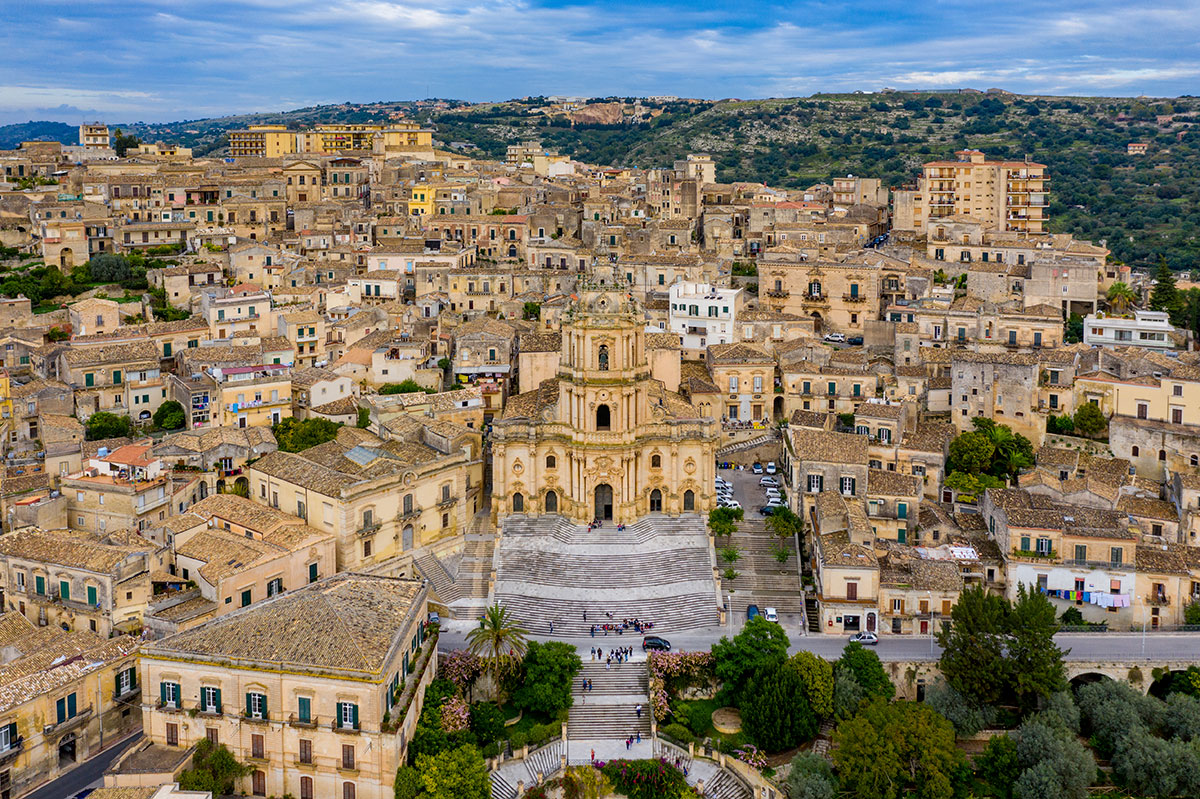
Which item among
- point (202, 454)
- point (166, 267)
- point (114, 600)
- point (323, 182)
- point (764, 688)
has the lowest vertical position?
point (764, 688)

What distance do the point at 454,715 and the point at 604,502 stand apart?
1685 centimetres

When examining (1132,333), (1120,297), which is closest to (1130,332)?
(1132,333)

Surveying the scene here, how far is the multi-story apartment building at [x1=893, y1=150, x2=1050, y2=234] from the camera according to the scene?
92.7m

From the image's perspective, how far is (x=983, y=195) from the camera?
93.1 meters

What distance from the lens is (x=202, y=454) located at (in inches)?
2112

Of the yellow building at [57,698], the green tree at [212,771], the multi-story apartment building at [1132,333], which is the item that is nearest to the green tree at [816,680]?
the green tree at [212,771]

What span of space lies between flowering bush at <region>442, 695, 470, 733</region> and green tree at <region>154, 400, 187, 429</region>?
27.0 m

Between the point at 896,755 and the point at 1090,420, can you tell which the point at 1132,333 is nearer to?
the point at 1090,420

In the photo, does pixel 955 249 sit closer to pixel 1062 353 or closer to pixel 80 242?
pixel 1062 353

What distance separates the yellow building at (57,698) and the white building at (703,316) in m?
38.8

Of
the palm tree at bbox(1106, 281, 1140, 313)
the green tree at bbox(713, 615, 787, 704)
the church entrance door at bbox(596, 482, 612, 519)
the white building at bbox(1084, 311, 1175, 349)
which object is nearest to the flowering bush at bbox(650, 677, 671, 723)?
the green tree at bbox(713, 615, 787, 704)

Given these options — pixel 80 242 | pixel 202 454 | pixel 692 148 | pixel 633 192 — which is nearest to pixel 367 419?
pixel 202 454

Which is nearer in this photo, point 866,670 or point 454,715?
point 454,715

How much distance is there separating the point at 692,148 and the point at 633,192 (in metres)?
61.0
